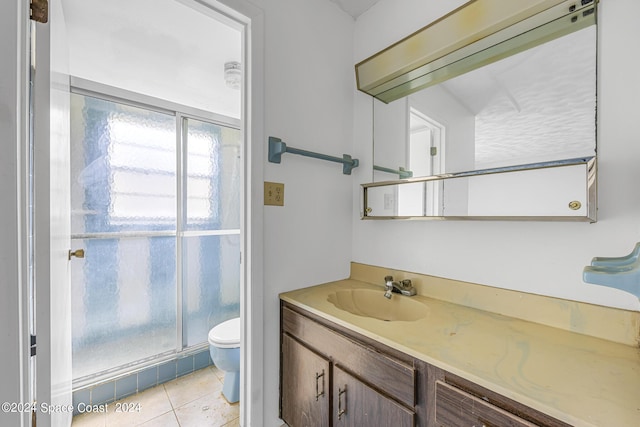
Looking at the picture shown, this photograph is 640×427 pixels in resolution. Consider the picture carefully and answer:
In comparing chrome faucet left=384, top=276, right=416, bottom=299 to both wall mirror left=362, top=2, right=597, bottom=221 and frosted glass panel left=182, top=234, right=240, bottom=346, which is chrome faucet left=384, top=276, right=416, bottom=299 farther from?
frosted glass panel left=182, top=234, right=240, bottom=346

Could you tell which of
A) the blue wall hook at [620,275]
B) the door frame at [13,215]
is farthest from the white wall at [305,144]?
the blue wall hook at [620,275]

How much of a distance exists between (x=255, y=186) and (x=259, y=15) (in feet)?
2.61

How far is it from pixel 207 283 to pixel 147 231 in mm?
676

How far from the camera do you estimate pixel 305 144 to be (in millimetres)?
1425

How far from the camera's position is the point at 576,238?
0.93 m

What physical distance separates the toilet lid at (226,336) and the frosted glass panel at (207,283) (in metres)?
0.46

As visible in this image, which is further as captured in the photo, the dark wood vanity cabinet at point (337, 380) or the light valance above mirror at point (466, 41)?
the light valance above mirror at point (466, 41)

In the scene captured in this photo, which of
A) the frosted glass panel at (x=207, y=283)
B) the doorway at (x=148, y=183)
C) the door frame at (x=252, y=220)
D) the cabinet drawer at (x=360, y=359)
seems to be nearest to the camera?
the cabinet drawer at (x=360, y=359)

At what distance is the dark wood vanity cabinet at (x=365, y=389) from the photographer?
0.67 m

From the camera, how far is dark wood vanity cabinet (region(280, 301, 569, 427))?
2.20 feet

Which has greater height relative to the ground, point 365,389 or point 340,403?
point 365,389

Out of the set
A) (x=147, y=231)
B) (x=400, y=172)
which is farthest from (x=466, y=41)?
(x=147, y=231)

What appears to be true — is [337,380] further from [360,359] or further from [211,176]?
[211,176]

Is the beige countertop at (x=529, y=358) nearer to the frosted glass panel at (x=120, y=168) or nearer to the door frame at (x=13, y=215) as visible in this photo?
the door frame at (x=13, y=215)
